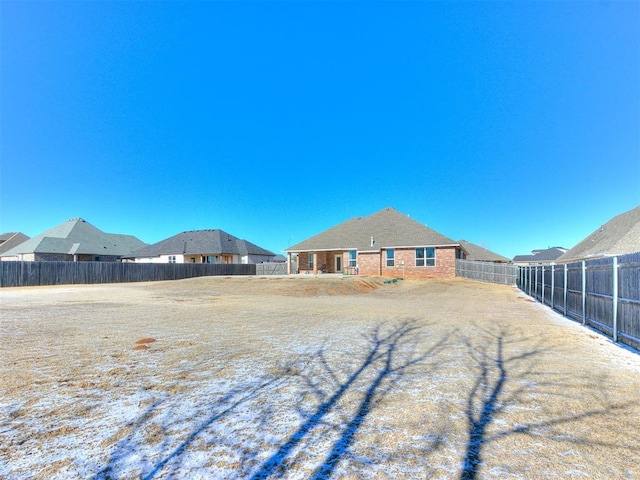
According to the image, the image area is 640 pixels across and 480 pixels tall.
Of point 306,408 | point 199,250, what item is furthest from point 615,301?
point 199,250

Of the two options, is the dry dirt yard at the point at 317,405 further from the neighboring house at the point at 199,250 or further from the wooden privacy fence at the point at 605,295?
the neighboring house at the point at 199,250

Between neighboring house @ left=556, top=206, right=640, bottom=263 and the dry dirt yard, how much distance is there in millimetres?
17796

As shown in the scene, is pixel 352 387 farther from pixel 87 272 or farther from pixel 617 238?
pixel 87 272

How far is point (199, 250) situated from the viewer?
39.1 m

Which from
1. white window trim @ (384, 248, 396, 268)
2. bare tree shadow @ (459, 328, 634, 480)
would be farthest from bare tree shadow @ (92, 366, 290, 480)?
white window trim @ (384, 248, 396, 268)

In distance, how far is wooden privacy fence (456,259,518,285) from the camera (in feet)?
81.6

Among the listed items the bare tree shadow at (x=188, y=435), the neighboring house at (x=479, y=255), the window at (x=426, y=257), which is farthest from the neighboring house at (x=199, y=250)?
the bare tree shadow at (x=188, y=435)

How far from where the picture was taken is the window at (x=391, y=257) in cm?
2841

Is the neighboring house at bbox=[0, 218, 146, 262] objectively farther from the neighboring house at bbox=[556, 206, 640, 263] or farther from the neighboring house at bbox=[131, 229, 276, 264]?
the neighboring house at bbox=[556, 206, 640, 263]

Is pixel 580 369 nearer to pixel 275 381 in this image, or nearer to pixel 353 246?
pixel 275 381

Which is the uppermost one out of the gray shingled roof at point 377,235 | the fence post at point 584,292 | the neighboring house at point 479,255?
the gray shingled roof at point 377,235

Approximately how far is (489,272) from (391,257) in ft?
23.7

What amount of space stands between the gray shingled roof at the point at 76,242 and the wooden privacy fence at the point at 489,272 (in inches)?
1515

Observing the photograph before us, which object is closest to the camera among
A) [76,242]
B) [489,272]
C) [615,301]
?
[615,301]
